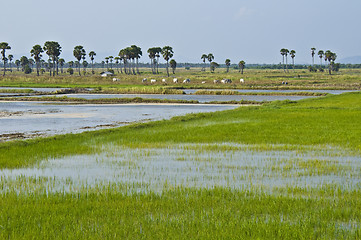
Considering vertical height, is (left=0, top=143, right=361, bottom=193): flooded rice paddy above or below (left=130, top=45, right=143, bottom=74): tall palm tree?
below

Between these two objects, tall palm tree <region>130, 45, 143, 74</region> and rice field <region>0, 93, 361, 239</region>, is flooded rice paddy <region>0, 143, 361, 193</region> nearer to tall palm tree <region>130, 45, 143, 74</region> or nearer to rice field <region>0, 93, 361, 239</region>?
rice field <region>0, 93, 361, 239</region>

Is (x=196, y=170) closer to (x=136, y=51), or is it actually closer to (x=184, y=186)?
(x=184, y=186)

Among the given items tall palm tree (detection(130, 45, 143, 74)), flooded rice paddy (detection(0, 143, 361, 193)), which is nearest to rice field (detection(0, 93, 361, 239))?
flooded rice paddy (detection(0, 143, 361, 193))

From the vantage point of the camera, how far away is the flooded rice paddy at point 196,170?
32.7 feet

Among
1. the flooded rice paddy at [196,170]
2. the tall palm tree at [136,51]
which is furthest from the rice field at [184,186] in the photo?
the tall palm tree at [136,51]

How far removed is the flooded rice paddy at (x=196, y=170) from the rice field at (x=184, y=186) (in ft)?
0.08

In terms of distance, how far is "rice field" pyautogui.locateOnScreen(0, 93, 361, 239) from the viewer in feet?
22.2

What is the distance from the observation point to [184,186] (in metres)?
9.75

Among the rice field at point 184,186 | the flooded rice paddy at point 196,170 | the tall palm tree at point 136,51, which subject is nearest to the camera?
the rice field at point 184,186

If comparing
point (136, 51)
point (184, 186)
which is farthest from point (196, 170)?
point (136, 51)

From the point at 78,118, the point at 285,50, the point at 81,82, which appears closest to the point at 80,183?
the point at 78,118

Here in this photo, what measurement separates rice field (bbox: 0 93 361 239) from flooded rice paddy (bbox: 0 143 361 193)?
0.02m

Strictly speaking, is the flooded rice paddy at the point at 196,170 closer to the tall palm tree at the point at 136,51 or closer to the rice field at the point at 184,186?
the rice field at the point at 184,186

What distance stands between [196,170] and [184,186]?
1859 millimetres
